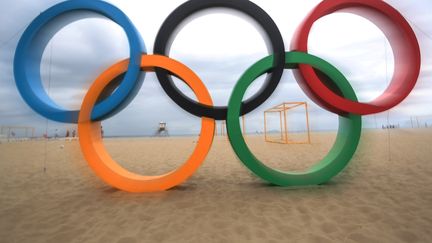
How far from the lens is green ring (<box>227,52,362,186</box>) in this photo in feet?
17.3

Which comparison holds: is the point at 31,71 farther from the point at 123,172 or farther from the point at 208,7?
the point at 208,7

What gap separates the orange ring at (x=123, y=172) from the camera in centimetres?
522

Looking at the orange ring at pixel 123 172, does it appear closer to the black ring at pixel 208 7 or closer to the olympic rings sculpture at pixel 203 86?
the olympic rings sculpture at pixel 203 86

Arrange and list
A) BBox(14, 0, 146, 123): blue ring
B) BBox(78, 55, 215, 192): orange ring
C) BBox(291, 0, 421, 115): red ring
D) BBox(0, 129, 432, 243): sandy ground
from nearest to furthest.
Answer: BBox(0, 129, 432, 243): sandy ground, BBox(78, 55, 215, 192): orange ring, BBox(14, 0, 146, 123): blue ring, BBox(291, 0, 421, 115): red ring

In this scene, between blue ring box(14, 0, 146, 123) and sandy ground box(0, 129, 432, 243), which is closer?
sandy ground box(0, 129, 432, 243)

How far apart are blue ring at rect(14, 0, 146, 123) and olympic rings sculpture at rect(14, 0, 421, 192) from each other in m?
0.02

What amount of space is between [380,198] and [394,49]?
3.69 metres

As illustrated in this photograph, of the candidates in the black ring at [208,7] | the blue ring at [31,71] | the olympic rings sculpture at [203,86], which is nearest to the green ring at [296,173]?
the olympic rings sculpture at [203,86]

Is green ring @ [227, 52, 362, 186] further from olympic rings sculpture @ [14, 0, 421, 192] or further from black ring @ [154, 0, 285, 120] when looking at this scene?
black ring @ [154, 0, 285, 120]

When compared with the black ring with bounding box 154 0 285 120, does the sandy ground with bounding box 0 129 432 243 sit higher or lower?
lower

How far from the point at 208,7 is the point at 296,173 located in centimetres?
398

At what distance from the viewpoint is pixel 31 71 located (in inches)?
224

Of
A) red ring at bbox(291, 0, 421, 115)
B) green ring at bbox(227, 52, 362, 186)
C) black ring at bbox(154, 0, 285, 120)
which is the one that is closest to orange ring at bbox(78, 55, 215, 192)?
black ring at bbox(154, 0, 285, 120)

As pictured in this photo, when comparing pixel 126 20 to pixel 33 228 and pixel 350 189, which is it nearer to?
pixel 33 228
